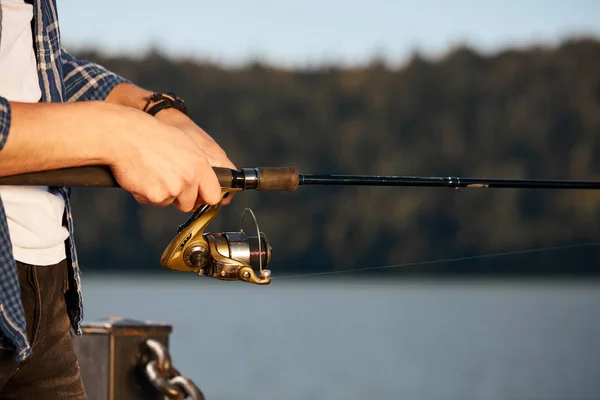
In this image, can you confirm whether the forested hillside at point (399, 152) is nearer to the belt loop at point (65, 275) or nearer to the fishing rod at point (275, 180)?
the fishing rod at point (275, 180)

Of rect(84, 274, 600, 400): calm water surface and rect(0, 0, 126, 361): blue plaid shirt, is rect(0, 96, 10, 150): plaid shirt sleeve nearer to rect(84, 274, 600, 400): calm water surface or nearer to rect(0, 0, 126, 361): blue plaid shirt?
rect(0, 0, 126, 361): blue plaid shirt

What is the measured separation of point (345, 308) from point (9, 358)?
15594mm

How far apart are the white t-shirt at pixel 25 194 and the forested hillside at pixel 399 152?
1813 cm

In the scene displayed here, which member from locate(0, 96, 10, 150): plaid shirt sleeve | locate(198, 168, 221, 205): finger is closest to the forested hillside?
locate(198, 168, 221, 205): finger

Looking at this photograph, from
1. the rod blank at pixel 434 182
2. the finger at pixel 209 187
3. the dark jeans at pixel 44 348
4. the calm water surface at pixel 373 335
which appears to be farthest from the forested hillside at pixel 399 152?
the finger at pixel 209 187

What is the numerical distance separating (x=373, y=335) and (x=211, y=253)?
11927 millimetres

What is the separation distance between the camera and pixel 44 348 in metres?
1.19

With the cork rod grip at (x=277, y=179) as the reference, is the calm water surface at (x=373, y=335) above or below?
below

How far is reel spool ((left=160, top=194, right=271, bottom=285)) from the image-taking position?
1244mm

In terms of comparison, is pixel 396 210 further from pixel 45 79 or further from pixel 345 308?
pixel 45 79

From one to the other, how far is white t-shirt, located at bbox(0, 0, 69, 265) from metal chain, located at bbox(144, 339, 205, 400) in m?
0.90

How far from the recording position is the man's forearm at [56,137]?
92 cm

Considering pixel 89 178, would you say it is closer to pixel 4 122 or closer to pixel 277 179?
pixel 4 122

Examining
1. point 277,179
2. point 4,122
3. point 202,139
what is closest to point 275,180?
point 277,179
